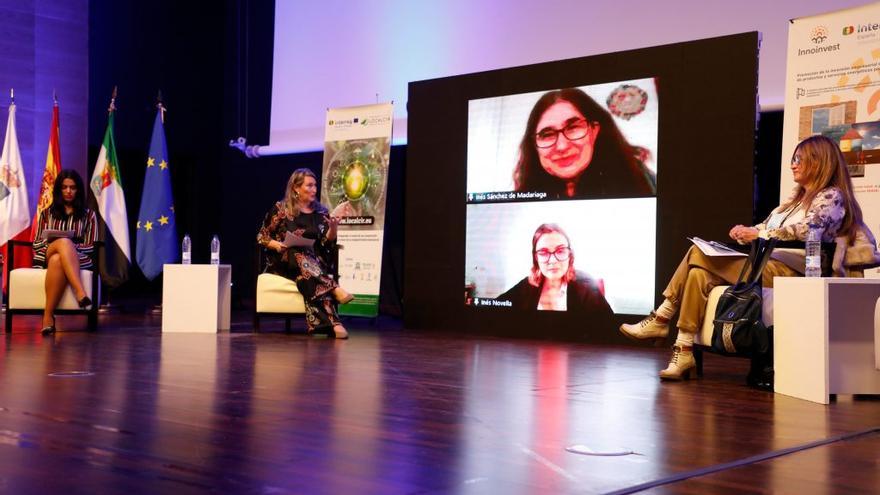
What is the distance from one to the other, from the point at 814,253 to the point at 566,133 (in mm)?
3180

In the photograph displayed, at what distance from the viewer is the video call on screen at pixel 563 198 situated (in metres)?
6.45

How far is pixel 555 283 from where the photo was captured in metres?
6.78

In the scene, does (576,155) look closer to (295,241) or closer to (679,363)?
(295,241)

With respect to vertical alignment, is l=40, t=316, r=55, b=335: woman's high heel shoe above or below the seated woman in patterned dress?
below

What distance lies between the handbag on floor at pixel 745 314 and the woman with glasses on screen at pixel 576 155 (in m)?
2.47

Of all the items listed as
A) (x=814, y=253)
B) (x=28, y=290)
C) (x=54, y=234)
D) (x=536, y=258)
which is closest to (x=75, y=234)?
(x=54, y=234)

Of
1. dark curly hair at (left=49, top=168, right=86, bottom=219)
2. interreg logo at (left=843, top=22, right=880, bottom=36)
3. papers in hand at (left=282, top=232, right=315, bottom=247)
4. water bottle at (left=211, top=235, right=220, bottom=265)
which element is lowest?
water bottle at (left=211, top=235, right=220, bottom=265)

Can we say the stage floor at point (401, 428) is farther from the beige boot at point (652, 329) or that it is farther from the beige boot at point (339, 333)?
the beige boot at point (339, 333)

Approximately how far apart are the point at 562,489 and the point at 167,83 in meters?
9.53

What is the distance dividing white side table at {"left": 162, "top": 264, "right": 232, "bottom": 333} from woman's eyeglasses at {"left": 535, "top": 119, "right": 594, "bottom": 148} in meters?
2.56

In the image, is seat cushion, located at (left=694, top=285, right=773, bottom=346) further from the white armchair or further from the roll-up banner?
the white armchair

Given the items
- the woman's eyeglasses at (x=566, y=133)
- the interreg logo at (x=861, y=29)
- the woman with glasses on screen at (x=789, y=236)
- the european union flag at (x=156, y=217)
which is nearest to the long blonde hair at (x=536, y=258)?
the woman's eyeglasses at (x=566, y=133)

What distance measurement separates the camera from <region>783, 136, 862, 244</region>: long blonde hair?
4004mm
